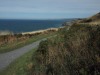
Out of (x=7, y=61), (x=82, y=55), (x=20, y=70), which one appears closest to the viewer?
(x=82, y=55)

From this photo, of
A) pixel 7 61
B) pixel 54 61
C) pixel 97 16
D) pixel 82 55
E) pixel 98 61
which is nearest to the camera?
pixel 98 61

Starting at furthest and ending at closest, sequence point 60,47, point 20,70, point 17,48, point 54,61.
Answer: point 17,48
point 20,70
point 60,47
point 54,61

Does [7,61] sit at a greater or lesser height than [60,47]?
lesser

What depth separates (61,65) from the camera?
12.4m

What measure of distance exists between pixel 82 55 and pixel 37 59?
3.93m

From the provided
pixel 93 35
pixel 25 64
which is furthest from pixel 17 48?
pixel 93 35

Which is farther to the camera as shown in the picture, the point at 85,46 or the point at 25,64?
the point at 25,64

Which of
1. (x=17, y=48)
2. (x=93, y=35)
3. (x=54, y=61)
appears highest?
(x=93, y=35)

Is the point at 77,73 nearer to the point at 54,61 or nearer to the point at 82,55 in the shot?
the point at 82,55

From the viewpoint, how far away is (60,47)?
573 inches

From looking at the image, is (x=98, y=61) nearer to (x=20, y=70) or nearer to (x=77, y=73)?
(x=77, y=73)

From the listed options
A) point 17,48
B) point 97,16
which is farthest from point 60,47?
point 97,16

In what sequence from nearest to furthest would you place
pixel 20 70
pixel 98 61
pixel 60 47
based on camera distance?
1. pixel 98 61
2. pixel 60 47
3. pixel 20 70

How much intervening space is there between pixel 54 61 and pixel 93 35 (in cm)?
190
